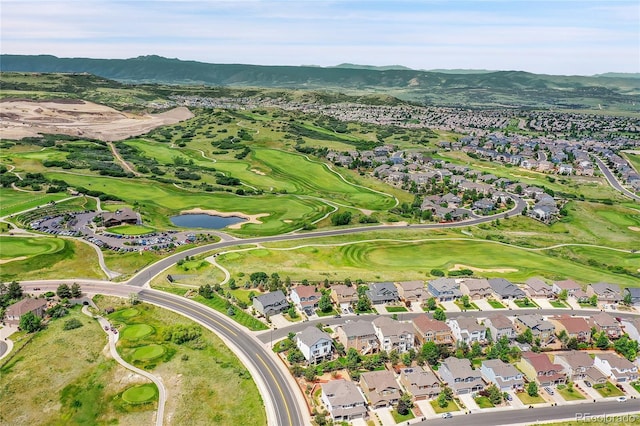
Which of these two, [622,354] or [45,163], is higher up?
[45,163]

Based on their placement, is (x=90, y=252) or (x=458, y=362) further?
(x=90, y=252)

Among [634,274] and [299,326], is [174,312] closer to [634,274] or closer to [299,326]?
[299,326]

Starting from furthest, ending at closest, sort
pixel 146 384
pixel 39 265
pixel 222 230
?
pixel 222 230 → pixel 39 265 → pixel 146 384

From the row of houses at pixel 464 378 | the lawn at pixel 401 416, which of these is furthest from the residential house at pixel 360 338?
the lawn at pixel 401 416

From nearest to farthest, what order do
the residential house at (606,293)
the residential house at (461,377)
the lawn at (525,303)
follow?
the residential house at (461,377) → the lawn at (525,303) → the residential house at (606,293)

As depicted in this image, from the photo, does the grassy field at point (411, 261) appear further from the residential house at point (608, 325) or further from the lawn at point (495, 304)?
the residential house at point (608, 325)

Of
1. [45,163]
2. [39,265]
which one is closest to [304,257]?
[39,265]
